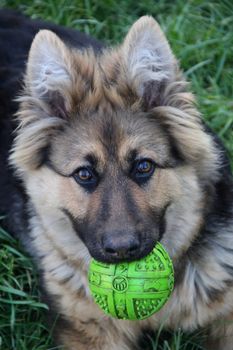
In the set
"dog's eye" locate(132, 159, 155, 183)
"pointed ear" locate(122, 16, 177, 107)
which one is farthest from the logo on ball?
"pointed ear" locate(122, 16, 177, 107)

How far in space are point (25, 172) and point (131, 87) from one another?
77 cm

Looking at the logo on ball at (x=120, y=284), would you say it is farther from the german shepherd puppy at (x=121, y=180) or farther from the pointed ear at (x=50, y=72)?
the pointed ear at (x=50, y=72)

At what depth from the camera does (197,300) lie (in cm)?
393

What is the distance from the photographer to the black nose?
3.27 m

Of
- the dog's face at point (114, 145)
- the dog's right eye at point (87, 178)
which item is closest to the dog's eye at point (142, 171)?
the dog's face at point (114, 145)

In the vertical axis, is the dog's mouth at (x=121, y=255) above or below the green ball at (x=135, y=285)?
above

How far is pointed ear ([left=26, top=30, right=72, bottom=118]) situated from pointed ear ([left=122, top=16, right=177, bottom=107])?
321 millimetres

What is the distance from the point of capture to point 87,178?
3613mm

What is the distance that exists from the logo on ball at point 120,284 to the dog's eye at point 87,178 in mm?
510

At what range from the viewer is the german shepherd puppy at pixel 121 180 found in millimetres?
3531

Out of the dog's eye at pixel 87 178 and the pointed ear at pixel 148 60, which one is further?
the dog's eye at pixel 87 178

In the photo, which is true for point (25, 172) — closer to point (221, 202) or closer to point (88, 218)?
point (88, 218)

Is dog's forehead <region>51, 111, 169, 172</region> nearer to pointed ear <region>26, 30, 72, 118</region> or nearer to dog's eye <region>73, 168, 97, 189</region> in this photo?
dog's eye <region>73, 168, 97, 189</region>

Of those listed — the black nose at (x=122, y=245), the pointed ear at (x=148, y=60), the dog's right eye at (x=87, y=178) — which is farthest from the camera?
the dog's right eye at (x=87, y=178)
